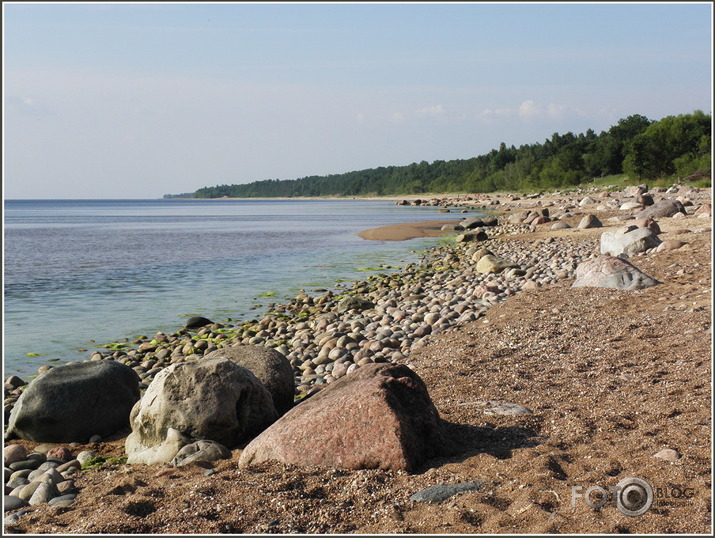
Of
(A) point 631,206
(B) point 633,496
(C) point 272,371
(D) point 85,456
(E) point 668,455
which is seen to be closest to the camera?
(B) point 633,496

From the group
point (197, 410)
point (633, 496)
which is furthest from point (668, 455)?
point (197, 410)

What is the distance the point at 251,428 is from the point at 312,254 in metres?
22.0

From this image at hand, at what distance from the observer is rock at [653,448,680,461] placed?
4328mm

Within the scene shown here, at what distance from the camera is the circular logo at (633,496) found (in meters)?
3.73

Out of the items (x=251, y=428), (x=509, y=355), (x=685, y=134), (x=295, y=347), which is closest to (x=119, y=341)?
(x=295, y=347)

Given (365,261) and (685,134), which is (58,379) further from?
(685,134)

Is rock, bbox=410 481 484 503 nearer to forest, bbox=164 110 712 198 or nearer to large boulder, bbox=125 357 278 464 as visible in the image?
large boulder, bbox=125 357 278 464

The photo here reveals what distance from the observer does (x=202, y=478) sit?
4.92 metres

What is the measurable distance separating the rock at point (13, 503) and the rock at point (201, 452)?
3.93 ft

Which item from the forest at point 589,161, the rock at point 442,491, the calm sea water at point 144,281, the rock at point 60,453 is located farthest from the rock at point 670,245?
the forest at point 589,161

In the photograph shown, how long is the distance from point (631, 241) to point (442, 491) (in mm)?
12785

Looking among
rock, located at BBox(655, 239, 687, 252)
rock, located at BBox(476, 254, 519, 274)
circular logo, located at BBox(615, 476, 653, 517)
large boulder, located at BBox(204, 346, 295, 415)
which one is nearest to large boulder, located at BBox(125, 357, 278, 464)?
large boulder, located at BBox(204, 346, 295, 415)

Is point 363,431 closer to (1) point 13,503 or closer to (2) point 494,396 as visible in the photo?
(2) point 494,396

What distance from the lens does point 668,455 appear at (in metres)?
4.36
